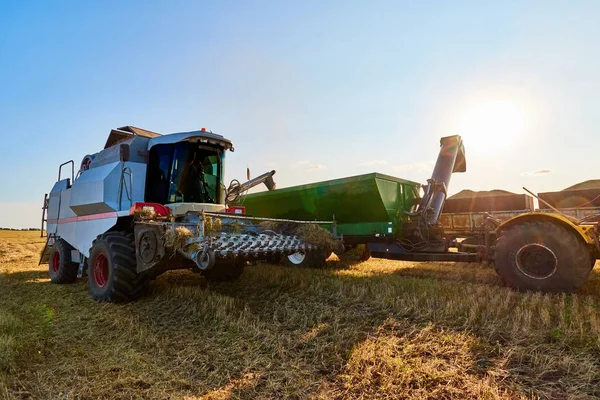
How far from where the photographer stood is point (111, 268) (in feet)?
16.1

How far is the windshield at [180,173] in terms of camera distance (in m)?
5.71

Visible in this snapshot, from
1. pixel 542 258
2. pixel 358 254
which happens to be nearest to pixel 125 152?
pixel 358 254

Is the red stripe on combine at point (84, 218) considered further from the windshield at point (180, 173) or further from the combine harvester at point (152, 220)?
the windshield at point (180, 173)

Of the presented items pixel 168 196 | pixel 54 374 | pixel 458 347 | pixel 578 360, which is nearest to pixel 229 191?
pixel 168 196

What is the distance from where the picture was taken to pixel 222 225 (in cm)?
479

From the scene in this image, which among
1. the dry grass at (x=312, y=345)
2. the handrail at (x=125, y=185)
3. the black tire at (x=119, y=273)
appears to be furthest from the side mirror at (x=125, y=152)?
the dry grass at (x=312, y=345)

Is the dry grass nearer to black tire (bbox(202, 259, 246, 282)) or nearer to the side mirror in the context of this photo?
black tire (bbox(202, 259, 246, 282))

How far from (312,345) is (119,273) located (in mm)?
3059

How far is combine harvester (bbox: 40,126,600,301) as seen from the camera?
4.50m

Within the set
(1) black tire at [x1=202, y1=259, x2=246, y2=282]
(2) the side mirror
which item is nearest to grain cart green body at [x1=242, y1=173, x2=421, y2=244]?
(1) black tire at [x1=202, y1=259, x2=246, y2=282]

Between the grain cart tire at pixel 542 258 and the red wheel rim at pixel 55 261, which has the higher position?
the grain cart tire at pixel 542 258

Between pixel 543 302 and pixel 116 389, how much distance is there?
4.21 meters

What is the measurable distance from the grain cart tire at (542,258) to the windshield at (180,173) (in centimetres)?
450

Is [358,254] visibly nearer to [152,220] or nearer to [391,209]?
[391,209]
